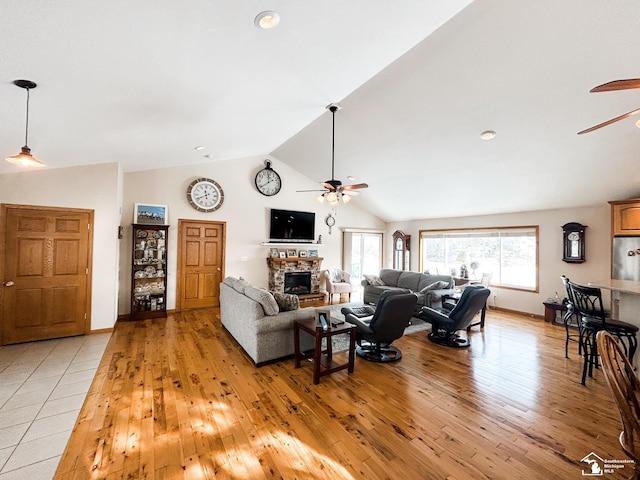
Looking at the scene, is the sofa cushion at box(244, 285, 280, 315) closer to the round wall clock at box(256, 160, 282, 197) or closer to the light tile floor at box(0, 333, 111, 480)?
the light tile floor at box(0, 333, 111, 480)

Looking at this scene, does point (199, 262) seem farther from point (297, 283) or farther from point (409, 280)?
point (409, 280)

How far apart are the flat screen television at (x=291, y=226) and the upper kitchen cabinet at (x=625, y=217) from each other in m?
6.19

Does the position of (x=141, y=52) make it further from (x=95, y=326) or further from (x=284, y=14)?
(x=95, y=326)

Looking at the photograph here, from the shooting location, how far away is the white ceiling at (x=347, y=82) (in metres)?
1.89

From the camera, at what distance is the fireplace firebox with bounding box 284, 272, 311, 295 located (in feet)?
23.9

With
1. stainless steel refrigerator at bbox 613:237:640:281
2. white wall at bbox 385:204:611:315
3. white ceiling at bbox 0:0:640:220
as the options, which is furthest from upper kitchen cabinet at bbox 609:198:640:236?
white wall at bbox 385:204:611:315

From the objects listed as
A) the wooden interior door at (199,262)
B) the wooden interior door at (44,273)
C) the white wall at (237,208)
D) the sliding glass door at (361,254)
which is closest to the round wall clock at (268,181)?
the white wall at (237,208)

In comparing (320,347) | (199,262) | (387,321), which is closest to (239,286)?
(320,347)

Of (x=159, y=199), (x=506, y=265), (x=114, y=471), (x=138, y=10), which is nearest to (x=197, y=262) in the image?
(x=159, y=199)

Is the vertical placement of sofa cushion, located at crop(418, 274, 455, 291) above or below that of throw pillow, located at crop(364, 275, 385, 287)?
above

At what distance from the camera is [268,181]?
23.3ft

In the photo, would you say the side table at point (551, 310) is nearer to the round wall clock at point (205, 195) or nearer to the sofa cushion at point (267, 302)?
the sofa cushion at point (267, 302)

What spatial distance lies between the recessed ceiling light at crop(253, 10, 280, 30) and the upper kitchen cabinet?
20.1ft

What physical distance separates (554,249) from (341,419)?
20.1 ft
